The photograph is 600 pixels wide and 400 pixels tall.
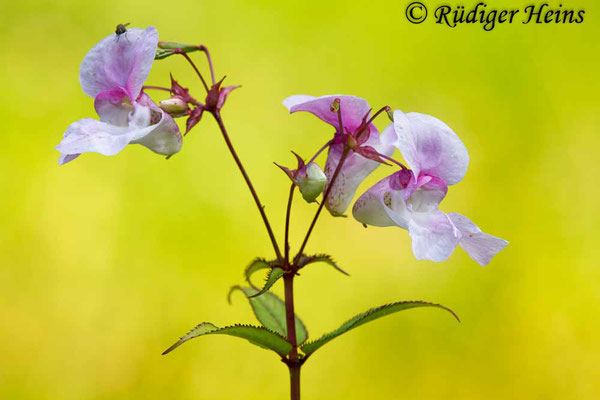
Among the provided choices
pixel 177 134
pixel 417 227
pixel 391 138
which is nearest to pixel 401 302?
pixel 417 227

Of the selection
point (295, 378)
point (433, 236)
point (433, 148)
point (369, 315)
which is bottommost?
point (295, 378)

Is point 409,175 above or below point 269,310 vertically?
above

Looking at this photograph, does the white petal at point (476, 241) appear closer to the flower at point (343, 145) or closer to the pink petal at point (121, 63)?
the flower at point (343, 145)

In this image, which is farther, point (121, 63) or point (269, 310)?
point (269, 310)

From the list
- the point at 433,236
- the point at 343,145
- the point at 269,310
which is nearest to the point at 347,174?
the point at 343,145

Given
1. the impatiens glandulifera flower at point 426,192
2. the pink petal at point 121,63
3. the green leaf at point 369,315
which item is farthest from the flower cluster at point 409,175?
the pink petal at point 121,63

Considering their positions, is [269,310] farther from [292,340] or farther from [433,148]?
[433,148]

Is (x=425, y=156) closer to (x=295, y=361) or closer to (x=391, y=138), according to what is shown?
(x=391, y=138)
